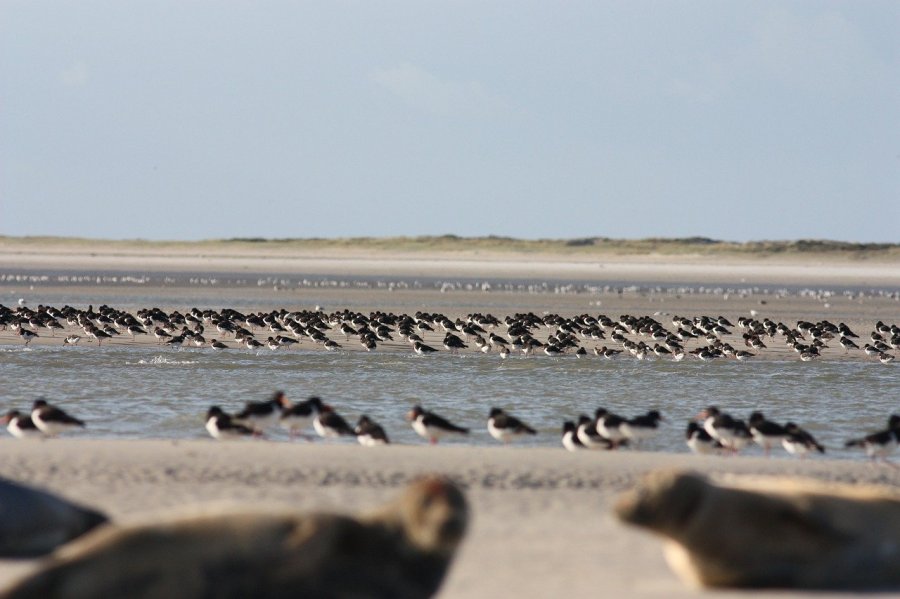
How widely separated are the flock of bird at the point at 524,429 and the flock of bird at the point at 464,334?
1254cm

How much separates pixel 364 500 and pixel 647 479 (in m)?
3.88

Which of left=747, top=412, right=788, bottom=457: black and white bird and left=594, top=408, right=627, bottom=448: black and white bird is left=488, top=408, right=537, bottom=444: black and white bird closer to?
left=594, top=408, right=627, bottom=448: black and white bird

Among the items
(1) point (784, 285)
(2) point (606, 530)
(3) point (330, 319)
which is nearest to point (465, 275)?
(1) point (784, 285)

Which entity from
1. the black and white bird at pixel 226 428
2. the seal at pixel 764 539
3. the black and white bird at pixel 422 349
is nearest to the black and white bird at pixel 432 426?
the black and white bird at pixel 226 428

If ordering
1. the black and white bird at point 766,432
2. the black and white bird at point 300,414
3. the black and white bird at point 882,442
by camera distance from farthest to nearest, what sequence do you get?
the black and white bird at point 300,414, the black and white bird at point 766,432, the black and white bird at point 882,442

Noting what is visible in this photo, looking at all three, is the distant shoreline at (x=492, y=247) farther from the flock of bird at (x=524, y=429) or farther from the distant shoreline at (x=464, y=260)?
the flock of bird at (x=524, y=429)

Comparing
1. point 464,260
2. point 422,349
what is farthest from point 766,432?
point 464,260

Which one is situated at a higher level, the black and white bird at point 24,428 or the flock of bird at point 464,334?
the black and white bird at point 24,428

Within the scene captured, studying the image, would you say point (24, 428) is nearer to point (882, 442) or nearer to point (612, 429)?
point (612, 429)

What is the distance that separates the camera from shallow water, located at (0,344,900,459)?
18.4 m

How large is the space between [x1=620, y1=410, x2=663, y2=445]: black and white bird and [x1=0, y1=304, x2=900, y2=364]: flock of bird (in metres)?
12.3

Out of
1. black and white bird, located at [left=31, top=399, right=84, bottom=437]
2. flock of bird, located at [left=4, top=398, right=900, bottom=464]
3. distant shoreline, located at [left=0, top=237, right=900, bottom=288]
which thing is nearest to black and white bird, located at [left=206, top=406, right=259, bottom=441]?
flock of bird, located at [left=4, top=398, right=900, bottom=464]

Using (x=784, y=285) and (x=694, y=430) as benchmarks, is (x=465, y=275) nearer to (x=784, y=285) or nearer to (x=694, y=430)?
(x=784, y=285)

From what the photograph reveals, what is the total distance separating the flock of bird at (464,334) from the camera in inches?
1145
